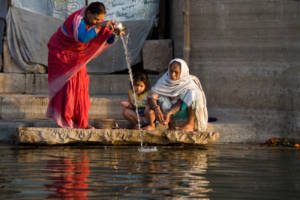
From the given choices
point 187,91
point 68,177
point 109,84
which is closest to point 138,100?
point 187,91

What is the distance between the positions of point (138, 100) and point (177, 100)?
1.60 ft

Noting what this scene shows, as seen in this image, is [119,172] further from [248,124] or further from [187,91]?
[248,124]

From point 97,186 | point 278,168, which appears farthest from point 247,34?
point 97,186

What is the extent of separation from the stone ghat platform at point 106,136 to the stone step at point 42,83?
2.54 m

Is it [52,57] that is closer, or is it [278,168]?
[278,168]

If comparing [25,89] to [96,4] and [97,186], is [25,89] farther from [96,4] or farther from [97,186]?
[97,186]

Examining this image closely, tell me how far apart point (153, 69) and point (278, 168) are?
462cm

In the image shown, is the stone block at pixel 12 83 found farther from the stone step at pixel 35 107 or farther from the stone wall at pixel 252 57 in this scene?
the stone wall at pixel 252 57

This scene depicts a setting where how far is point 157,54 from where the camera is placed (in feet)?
43.3

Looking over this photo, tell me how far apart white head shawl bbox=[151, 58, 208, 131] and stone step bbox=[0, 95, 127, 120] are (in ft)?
3.25

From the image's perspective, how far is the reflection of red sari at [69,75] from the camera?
10.9 metres

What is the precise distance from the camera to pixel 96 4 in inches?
416

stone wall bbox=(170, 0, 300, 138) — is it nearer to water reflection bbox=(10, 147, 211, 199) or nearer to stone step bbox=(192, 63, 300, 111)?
stone step bbox=(192, 63, 300, 111)

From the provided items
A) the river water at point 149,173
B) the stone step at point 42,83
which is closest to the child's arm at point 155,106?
the river water at point 149,173
